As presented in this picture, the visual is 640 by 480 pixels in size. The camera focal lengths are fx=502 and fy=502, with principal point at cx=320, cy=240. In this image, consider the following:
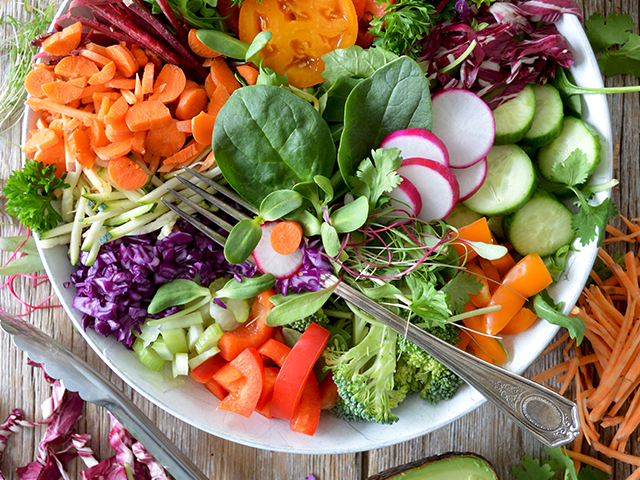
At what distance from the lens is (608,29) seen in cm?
206

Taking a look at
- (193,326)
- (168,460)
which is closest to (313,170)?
(193,326)

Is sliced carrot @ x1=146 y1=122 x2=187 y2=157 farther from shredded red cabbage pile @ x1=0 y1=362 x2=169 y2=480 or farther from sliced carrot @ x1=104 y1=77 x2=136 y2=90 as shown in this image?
shredded red cabbage pile @ x1=0 y1=362 x2=169 y2=480

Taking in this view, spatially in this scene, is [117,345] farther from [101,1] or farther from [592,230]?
[592,230]

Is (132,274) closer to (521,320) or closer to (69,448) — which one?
(69,448)

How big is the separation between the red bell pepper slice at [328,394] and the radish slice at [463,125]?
95cm

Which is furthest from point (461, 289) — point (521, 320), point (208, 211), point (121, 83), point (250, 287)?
point (121, 83)

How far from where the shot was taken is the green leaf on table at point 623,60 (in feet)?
6.65

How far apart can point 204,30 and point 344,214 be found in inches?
32.6

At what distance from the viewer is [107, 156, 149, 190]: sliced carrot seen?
1742 millimetres

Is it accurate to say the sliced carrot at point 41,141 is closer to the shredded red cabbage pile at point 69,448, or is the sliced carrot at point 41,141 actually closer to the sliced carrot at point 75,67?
the sliced carrot at point 75,67

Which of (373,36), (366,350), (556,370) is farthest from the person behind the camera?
(556,370)

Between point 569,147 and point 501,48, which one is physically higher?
point 501,48

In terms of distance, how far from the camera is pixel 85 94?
177 cm

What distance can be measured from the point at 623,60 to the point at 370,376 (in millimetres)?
1659
